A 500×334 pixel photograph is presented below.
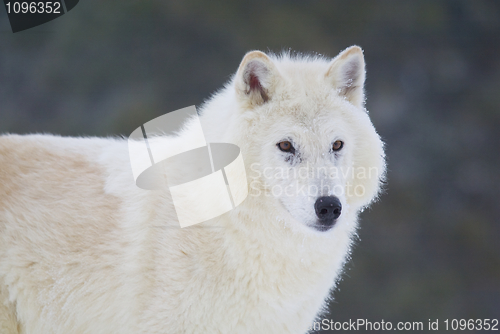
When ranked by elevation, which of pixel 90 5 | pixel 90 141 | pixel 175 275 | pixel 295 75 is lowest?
pixel 175 275

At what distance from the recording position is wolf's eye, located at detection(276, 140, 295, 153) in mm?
2252

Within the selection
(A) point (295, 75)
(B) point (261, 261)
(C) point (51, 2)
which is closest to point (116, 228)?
(B) point (261, 261)

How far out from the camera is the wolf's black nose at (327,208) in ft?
6.96

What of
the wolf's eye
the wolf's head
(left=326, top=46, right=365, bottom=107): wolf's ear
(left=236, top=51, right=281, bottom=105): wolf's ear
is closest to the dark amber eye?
the wolf's head

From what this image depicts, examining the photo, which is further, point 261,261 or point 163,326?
point 261,261

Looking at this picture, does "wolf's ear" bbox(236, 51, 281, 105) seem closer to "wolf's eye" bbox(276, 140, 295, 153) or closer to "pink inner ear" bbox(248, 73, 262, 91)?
"pink inner ear" bbox(248, 73, 262, 91)

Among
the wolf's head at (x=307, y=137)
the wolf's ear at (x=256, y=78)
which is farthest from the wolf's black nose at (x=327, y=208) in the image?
the wolf's ear at (x=256, y=78)

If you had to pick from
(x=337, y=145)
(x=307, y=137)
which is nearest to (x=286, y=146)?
(x=307, y=137)

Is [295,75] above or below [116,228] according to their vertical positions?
above

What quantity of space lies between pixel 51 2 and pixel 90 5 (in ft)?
8.36

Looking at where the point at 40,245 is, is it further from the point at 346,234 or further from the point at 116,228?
the point at 346,234

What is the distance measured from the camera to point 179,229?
2281mm

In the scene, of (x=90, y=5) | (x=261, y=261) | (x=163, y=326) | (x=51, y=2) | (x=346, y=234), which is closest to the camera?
(x=163, y=326)

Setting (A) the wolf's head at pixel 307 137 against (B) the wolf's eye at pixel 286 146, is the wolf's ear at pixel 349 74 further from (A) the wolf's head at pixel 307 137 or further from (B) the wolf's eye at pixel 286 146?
(B) the wolf's eye at pixel 286 146
